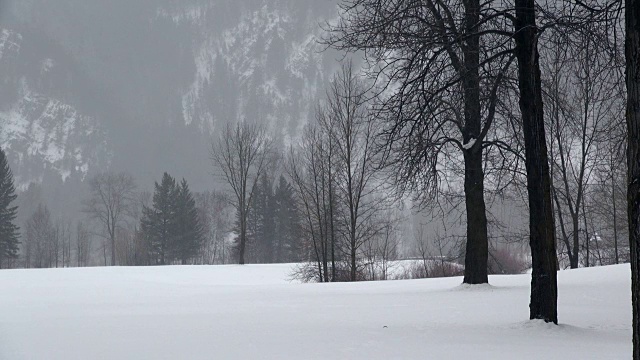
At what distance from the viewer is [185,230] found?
2569 inches

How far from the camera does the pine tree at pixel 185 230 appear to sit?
64.6m

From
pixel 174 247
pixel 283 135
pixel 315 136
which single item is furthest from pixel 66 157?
pixel 315 136

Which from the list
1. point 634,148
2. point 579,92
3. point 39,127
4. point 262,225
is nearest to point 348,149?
point 579,92

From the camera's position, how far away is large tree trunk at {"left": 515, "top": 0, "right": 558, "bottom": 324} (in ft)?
28.9

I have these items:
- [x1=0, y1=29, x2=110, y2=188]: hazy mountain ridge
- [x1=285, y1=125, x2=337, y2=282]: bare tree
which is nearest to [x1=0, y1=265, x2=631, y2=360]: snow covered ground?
[x1=285, y1=125, x2=337, y2=282]: bare tree

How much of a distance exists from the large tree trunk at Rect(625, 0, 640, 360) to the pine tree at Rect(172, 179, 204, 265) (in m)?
61.6

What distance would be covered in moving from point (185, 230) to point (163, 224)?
229 cm

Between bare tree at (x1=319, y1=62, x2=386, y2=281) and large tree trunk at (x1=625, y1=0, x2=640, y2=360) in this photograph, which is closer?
large tree trunk at (x1=625, y1=0, x2=640, y2=360)

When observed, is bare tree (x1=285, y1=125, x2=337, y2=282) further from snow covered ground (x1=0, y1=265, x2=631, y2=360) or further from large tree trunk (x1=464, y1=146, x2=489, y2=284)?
snow covered ground (x1=0, y1=265, x2=631, y2=360)

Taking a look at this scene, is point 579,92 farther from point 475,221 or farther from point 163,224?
point 163,224

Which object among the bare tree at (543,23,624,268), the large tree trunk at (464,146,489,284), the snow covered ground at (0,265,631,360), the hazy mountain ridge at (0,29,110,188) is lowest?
the snow covered ground at (0,265,631,360)

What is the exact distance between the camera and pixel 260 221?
67500mm

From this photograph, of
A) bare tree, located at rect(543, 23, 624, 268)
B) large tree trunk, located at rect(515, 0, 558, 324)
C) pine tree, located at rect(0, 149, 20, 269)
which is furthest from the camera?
pine tree, located at rect(0, 149, 20, 269)

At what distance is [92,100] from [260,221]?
14206 centimetres
